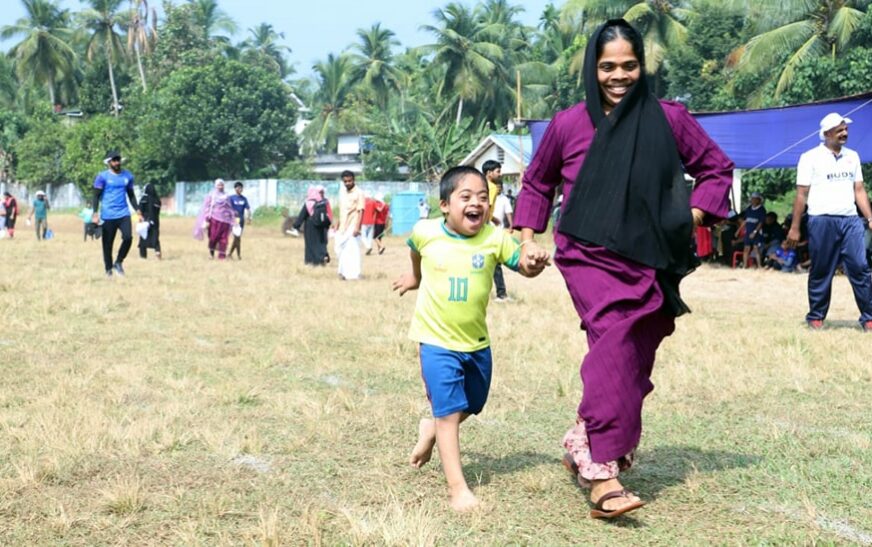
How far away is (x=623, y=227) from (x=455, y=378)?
2.94ft

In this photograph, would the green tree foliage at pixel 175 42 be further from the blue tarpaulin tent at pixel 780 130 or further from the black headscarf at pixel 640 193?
the black headscarf at pixel 640 193

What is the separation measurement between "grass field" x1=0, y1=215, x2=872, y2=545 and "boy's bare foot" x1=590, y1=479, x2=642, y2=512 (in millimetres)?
95

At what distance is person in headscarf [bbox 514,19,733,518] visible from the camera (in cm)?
386

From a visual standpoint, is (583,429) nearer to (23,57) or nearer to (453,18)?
(453,18)

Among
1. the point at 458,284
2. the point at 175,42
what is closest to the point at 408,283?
the point at 458,284

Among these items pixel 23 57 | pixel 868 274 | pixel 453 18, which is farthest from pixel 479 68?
pixel 868 274

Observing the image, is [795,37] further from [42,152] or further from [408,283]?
[42,152]

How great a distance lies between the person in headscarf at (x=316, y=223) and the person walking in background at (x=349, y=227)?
270cm

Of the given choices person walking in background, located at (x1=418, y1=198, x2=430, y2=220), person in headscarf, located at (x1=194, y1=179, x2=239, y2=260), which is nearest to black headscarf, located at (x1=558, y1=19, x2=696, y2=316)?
person in headscarf, located at (x1=194, y1=179, x2=239, y2=260)

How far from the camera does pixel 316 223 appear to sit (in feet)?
57.8

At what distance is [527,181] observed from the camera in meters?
4.39

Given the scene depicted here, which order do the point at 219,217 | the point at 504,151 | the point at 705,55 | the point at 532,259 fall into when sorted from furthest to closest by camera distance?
the point at 705,55 < the point at 504,151 < the point at 219,217 < the point at 532,259

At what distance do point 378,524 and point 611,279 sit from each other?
1.26 meters

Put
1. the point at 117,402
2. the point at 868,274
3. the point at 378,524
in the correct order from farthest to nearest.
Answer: the point at 868,274
the point at 117,402
the point at 378,524
